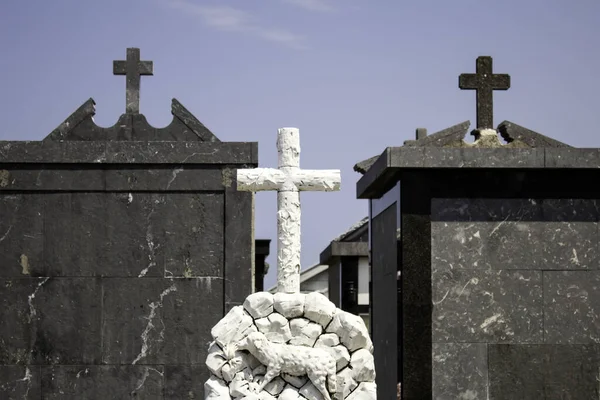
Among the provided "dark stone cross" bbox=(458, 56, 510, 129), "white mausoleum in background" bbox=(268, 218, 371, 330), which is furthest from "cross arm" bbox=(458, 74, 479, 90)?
"white mausoleum in background" bbox=(268, 218, 371, 330)

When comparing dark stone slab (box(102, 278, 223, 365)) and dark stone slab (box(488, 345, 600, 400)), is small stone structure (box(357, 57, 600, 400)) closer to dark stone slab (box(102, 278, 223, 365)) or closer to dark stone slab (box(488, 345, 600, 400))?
dark stone slab (box(488, 345, 600, 400))

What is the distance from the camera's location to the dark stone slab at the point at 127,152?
10.6 meters

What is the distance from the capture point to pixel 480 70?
10.3 m

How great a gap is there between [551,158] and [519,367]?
1818 millimetres

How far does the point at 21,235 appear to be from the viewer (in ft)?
34.7

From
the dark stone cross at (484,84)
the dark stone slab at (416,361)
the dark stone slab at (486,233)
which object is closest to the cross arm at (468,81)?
the dark stone cross at (484,84)

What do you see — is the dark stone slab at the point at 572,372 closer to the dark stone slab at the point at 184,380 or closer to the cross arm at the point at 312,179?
the cross arm at the point at 312,179

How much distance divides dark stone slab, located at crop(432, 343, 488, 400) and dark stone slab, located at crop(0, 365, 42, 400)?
3775 millimetres

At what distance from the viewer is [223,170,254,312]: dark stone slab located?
34.2 ft

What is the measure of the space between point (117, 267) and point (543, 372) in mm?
4057

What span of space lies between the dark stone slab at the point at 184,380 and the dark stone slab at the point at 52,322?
0.73 metres

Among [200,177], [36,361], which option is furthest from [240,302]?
[36,361]

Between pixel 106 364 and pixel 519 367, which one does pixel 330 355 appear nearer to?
pixel 519 367

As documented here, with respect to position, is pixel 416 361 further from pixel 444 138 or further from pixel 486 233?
pixel 444 138
